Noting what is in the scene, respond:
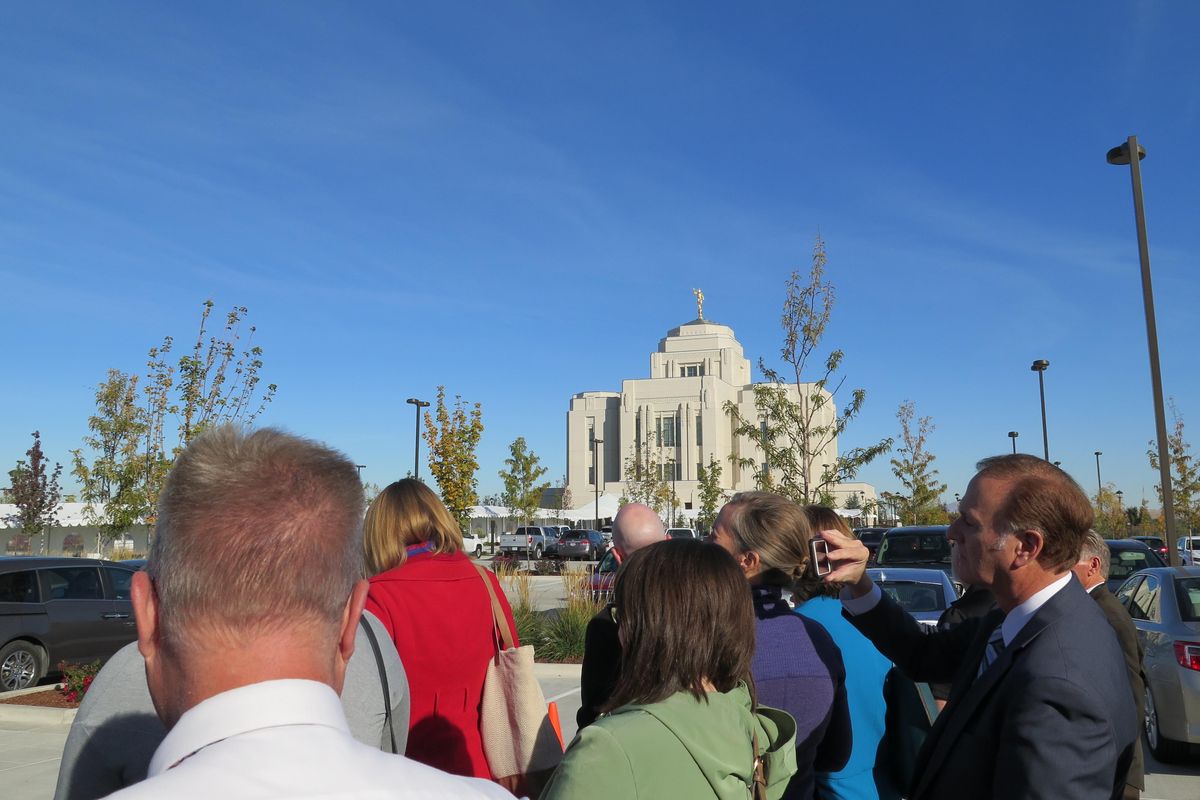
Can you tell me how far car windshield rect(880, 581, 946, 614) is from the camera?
31.2 feet

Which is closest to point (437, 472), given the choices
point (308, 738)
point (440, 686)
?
point (440, 686)

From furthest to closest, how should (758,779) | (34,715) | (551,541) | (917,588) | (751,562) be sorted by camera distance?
(551,541) < (917,588) < (34,715) < (751,562) < (758,779)

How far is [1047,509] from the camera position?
2.51m

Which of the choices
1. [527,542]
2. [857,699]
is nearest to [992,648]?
[857,699]

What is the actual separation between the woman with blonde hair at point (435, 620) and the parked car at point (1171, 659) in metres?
Answer: 5.82

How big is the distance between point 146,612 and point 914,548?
1471 centimetres

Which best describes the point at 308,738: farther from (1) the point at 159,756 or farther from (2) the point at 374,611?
(2) the point at 374,611

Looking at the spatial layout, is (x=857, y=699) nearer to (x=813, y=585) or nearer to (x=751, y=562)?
(x=813, y=585)

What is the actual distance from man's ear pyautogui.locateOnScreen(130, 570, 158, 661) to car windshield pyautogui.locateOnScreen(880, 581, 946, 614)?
30.1 feet

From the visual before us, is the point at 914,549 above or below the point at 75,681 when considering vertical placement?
above

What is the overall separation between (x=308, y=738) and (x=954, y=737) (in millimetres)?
1818

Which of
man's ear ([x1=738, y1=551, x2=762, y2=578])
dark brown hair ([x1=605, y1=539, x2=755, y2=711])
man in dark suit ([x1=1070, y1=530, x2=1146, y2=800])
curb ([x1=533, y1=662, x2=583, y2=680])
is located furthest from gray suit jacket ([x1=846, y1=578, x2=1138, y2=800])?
curb ([x1=533, y1=662, x2=583, y2=680])

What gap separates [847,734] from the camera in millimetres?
2982

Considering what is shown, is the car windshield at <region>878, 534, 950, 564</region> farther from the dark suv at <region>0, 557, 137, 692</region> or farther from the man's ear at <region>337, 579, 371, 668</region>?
the man's ear at <region>337, 579, 371, 668</region>
